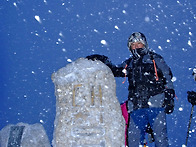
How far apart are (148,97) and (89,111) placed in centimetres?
99

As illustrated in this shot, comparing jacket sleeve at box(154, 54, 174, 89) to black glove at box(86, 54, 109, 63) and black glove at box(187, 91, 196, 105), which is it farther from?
black glove at box(86, 54, 109, 63)

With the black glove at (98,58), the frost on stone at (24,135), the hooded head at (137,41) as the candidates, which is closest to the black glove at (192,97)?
the hooded head at (137,41)

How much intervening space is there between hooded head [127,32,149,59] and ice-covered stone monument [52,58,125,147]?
1.82 ft

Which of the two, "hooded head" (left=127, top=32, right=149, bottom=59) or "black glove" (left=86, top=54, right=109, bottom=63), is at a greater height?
"hooded head" (left=127, top=32, right=149, bottom=59)

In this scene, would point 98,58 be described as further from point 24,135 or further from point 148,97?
point 24,135

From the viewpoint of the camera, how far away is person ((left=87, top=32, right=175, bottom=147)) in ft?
10.2

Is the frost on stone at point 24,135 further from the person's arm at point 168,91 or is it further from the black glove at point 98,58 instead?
the person's arm at point 168,91

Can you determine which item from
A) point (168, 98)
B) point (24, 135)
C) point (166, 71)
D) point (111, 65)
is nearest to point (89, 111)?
point (111, 65)

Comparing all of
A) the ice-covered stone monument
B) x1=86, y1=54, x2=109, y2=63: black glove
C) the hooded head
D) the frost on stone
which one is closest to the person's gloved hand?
the hooded head

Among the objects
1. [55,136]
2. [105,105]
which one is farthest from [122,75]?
[55,136]

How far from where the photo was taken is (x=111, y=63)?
12.0 feet

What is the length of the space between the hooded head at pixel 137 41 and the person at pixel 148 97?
2 centimetres

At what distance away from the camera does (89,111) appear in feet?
11.2

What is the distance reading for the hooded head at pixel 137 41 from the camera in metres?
3.39
